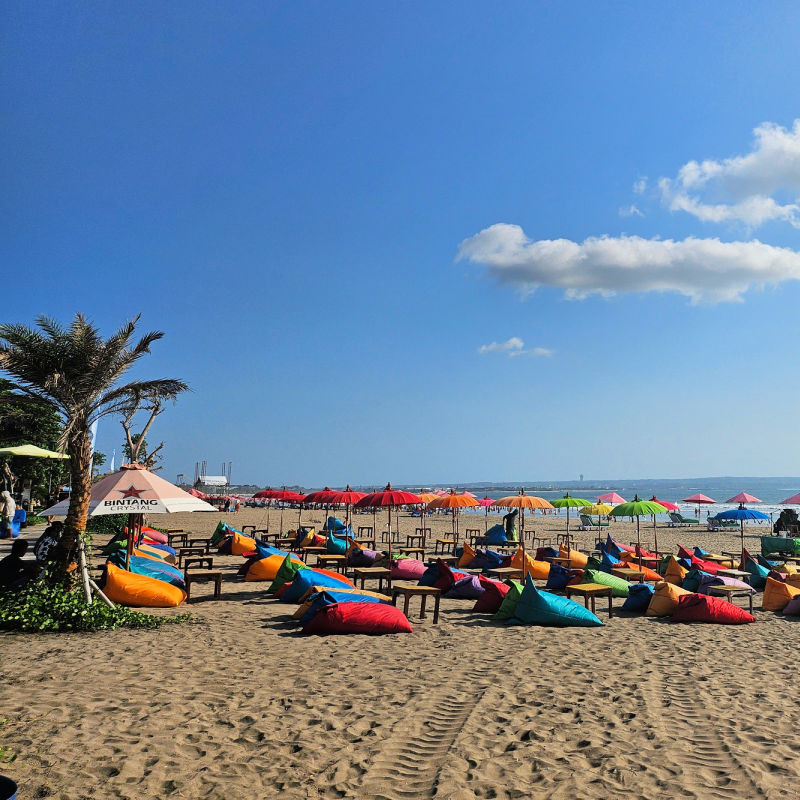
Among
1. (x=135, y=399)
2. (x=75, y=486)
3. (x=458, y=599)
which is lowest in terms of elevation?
(x=458, y=599)

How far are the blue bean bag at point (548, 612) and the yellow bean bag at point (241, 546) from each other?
10147 millimetres

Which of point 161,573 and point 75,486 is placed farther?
point 161,573

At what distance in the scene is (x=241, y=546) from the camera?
58.8ft

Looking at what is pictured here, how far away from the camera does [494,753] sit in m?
4.64

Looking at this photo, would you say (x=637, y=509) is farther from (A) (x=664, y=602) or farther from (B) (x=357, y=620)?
(B) (x=357, y=620)

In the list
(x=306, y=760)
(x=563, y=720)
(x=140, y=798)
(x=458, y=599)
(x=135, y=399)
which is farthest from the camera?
(x=458, y=599)

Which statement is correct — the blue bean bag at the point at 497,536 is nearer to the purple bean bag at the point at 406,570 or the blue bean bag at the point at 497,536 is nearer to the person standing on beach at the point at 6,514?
the purple bean bag at the point at 406,570

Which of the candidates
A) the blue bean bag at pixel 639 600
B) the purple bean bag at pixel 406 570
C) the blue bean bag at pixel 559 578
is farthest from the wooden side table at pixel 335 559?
the blue bean bag at pixel 639 600

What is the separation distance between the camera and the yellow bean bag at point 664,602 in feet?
34.8

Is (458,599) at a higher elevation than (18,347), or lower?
lower

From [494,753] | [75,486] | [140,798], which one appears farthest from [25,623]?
[494,753]

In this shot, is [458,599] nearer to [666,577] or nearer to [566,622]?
[566,622]

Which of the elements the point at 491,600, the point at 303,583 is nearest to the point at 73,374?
the point at 303,583

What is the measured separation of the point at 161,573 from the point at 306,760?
779 centimetres
